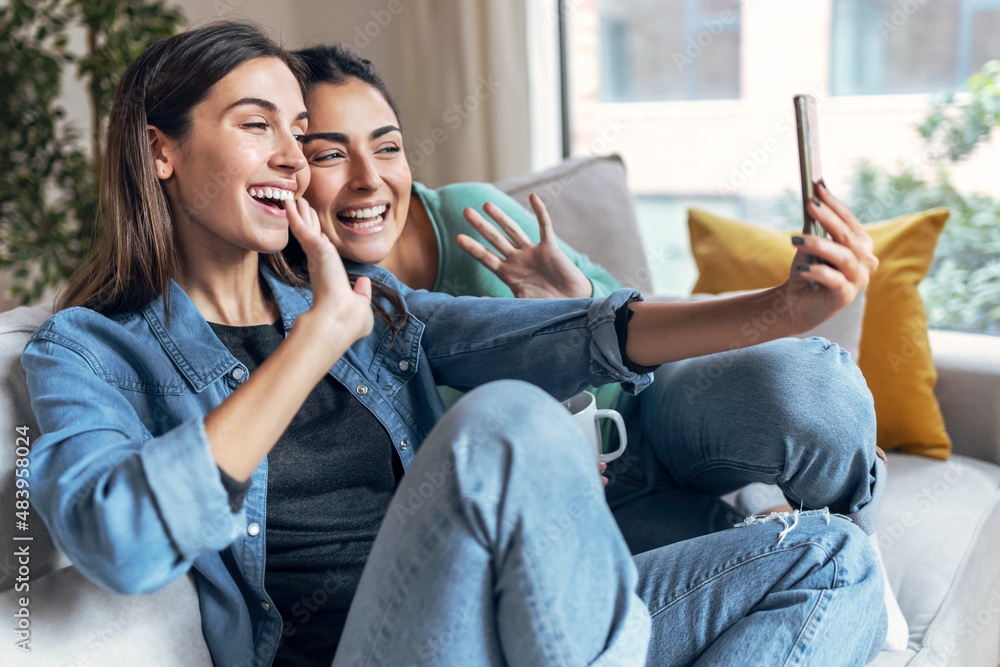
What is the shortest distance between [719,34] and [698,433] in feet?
6.78

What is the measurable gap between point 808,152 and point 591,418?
0.45m

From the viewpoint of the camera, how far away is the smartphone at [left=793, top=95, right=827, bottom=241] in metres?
0.77

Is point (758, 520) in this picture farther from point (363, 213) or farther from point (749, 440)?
point (363, 213)

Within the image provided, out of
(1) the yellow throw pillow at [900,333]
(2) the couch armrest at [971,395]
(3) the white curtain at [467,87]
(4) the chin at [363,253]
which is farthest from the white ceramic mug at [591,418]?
(3) the white curtain at [467,87]

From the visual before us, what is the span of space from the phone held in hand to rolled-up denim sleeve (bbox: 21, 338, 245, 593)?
624mm

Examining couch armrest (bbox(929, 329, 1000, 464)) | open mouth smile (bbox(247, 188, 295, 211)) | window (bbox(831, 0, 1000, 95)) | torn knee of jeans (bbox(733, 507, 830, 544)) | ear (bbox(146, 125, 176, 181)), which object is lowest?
couch armrest (bbox(929, 329, 1000, 464))

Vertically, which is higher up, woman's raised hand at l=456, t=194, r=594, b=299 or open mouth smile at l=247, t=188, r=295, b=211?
open mouth smile at l=247, t=188, r=295, b=211

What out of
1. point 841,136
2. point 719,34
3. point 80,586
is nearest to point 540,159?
point 719,34

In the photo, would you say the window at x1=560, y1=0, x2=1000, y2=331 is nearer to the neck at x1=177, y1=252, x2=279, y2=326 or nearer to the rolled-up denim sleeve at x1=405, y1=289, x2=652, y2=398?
the rolled-up denim sleeve at x1=405, y1=289, x2=652, y2=398

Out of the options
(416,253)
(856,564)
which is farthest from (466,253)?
(856,564)

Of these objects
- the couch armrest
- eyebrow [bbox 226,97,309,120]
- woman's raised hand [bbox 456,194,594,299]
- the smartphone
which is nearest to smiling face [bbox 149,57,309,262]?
eyebrow [bbox 226,97,309,120]

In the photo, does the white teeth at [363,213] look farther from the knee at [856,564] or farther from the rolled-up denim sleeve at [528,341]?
the knee at [856,564]

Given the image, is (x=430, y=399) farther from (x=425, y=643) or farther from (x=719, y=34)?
(x=719, y=34)

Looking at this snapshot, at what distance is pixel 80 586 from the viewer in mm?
838
